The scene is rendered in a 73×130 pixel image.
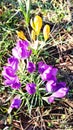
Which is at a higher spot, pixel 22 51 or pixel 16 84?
pixel 22 51

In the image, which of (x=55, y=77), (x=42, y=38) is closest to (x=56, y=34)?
(x=42, y=38)

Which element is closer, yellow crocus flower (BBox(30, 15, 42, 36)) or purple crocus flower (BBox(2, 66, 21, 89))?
purple crocus flower (BBox(2, 66, 21, 89))

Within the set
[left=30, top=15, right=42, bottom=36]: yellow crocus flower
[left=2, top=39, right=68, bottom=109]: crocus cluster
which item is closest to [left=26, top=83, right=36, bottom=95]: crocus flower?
[left=2, top=39, right=68, bottom=109]: crocus cluster

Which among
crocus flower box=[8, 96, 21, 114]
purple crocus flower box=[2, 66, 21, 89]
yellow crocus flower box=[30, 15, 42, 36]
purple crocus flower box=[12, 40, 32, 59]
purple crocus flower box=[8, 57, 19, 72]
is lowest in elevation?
crocus flower box=[8, 96, 21, 114]

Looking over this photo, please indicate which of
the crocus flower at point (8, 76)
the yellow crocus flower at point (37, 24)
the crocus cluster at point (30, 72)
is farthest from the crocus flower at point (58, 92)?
the yellow crocus flower at point (37, 24)

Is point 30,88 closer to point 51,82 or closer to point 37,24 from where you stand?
point 51,82

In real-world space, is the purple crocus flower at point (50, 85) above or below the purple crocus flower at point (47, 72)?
below

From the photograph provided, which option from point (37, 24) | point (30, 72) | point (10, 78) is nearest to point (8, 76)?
point (10, 78)

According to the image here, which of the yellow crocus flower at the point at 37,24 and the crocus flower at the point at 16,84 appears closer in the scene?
the crocus flower at the point at 16,84

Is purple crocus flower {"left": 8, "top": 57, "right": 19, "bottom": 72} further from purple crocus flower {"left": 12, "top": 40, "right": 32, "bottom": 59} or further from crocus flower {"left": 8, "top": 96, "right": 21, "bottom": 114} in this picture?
crocus flower {"left": 8, "top": 96, "right": 21, "bottom": 114}

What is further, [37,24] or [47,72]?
[37,24]

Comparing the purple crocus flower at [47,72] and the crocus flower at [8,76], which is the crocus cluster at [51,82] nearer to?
the purple crocus flower at [47,72]
